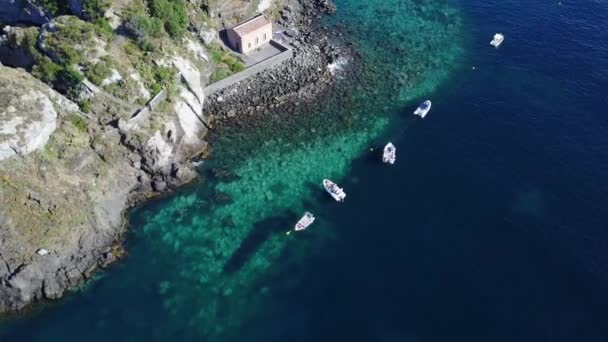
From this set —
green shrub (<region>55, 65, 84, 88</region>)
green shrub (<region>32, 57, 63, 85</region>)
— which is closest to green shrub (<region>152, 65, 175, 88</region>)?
green shrub (<region>55, 65, 84, 88</region>)

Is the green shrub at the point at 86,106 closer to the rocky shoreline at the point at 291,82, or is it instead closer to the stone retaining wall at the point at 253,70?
the rocky shoreline at the point at 291,82

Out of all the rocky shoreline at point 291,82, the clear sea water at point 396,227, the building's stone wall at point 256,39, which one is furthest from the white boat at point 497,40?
the building's stone wall at point 256,39

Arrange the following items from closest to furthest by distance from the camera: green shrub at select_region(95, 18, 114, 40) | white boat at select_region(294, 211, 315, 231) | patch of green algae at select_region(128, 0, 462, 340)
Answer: patch of green algae at select_region(128, 0, 462, 340) < white boat at select_region(294, 211, 315, 231) < green shrub at select_region(95, 18, 114, 40)

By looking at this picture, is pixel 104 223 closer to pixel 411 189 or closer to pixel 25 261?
pixel 25 261

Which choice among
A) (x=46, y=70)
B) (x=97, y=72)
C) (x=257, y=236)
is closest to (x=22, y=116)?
(x=46, y=70)

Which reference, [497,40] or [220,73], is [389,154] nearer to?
[220,73]

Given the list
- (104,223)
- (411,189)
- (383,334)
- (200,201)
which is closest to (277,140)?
(200,201)

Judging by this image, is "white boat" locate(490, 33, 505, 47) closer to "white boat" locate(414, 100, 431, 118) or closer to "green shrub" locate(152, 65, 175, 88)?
"white boat" locate(414, 100, 431, 118)
